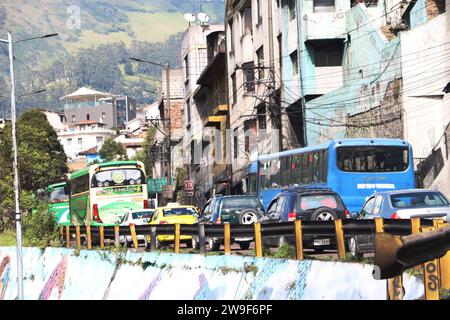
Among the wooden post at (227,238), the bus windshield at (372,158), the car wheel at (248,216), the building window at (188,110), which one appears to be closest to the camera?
the wooden post at (227,238)

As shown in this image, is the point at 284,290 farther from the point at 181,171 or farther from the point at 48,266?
the point at 181,171

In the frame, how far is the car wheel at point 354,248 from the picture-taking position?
14484 mm

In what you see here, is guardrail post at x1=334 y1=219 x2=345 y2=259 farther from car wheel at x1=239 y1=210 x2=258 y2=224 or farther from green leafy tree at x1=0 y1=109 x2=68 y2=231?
green leafy tree at x1=0 y1=109 x2=68 y2=231

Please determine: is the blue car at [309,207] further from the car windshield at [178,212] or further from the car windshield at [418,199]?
the car windshield at [178,212]

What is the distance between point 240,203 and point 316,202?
5211mm

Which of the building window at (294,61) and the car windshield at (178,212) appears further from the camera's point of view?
the building window at (294,61)

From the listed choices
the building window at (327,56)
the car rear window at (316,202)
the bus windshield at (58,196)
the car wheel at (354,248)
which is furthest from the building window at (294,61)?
the car wheel at (354,248)

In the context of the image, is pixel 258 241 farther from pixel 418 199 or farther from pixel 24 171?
pixel 24 171

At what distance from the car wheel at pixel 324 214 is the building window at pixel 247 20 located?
116ft

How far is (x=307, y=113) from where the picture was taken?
148ft

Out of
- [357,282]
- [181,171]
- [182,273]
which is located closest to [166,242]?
[182,273]

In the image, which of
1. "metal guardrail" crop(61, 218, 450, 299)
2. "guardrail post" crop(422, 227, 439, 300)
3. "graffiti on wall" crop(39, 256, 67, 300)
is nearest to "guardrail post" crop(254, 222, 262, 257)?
"metal guardrail" crop(61, 218, 450, 299)

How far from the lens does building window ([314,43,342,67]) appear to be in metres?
45.4

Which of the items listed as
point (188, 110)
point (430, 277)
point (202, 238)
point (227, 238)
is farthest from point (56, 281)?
point (188, 110)
